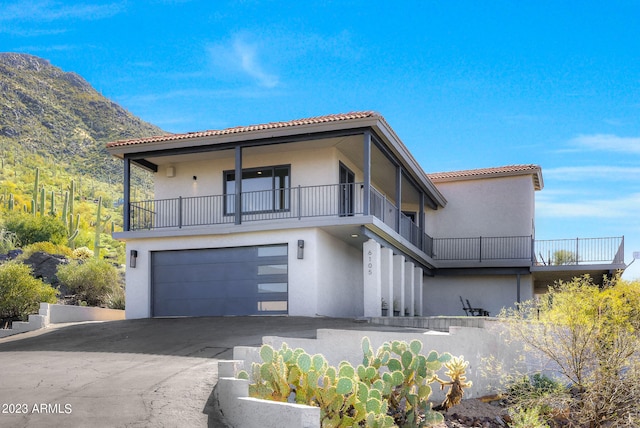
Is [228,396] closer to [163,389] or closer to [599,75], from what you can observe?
[163,389]

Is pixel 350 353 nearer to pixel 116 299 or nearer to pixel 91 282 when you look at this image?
pixel 116 299

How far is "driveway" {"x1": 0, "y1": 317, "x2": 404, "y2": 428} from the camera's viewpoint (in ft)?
28.4

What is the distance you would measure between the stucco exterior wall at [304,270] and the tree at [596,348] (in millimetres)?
7527

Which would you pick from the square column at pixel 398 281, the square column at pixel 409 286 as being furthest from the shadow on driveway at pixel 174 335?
the square column at pixel 409 286

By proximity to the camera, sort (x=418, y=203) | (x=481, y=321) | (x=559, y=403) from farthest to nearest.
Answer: (x=418, y=203)
(x=481, y=321)
(x=559, y=403)

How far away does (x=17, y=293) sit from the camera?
20.7 meters

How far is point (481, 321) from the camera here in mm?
15094

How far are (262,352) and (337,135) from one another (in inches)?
433

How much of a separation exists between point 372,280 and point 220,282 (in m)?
4.45

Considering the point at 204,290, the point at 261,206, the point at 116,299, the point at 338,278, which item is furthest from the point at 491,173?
the point at 116,299

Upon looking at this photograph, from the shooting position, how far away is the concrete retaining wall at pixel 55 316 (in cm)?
1903

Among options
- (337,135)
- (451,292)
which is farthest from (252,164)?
(451,292)

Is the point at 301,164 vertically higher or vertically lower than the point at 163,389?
higher

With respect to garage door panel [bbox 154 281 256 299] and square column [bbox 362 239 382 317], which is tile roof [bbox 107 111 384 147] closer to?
square column [bbox 362 239 382 317]
